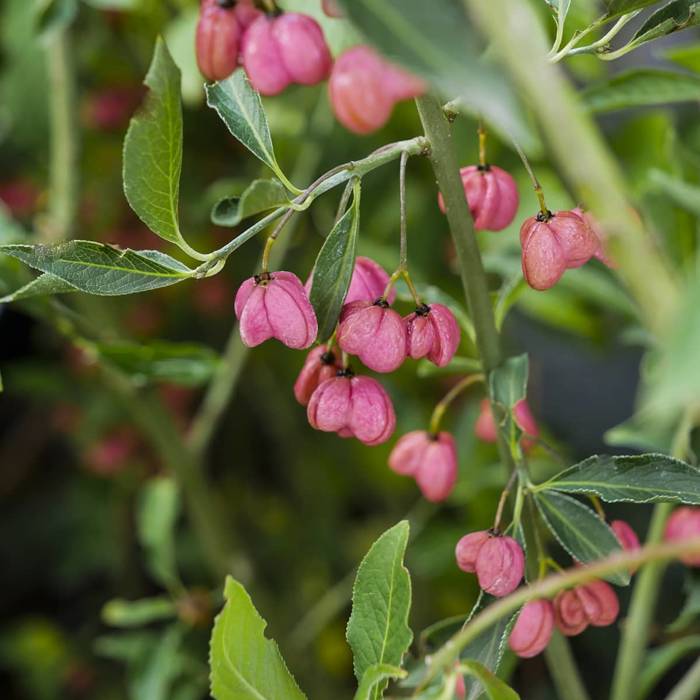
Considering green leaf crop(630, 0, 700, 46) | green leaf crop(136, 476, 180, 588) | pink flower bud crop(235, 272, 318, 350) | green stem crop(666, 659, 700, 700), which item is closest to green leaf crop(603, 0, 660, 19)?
green leaf crop(630, 0, 700, 46)

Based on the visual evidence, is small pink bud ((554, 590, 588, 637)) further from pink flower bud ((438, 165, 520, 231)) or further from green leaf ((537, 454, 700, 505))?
pink flower bud ((438, 165, 520, 231))

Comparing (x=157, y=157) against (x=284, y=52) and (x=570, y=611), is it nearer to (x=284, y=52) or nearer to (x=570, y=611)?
(x=284, y=52)

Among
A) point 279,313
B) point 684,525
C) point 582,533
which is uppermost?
point 279,313

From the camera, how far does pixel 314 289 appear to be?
0.53 metres

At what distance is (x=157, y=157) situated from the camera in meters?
0.53

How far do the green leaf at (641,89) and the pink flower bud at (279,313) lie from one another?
1.12ft

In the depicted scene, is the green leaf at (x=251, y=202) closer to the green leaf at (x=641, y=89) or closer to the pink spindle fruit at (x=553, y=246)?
the pink spindle fruit at (x=553, y=246)

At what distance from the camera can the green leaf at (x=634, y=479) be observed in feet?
1.75

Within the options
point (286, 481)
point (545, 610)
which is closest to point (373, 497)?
point (286, 481)

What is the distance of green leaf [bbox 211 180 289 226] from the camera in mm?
459

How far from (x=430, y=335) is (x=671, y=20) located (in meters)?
0.21

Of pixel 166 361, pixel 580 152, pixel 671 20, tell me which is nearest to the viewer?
pixel 580 152

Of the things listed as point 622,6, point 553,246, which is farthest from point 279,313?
point 622,6

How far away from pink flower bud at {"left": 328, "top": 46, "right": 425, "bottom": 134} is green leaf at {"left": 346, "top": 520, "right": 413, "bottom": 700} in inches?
8.0
